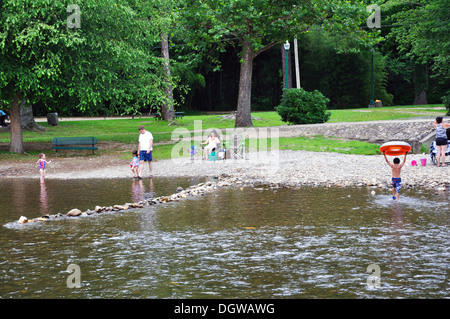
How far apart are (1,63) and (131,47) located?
5.80 meters

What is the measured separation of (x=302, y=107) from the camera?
32125 millimetres

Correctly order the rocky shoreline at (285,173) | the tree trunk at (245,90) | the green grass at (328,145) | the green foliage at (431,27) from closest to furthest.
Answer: the rocky shoreline at (285,173), the green grass at (328,145), the green foliage at (431,27), the tree trunk at (245,90)

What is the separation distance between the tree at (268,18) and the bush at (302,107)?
2771mm

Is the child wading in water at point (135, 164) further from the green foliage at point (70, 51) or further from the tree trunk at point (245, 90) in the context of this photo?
the tree trunk at point (245, 90)

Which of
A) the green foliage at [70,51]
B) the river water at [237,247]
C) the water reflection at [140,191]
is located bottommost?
the river water at [237,247]

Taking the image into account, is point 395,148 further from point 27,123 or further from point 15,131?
point 27,123

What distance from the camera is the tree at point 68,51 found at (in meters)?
22.5

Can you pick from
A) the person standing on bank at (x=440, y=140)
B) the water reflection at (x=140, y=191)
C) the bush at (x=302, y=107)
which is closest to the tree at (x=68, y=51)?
the water reflection at (x=140, y=191)

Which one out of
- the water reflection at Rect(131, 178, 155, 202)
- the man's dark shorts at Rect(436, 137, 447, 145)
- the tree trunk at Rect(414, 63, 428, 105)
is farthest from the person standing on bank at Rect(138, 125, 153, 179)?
the tree trunk at Rect(414, 63, 428, 105)

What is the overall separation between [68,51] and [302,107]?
13.6 m

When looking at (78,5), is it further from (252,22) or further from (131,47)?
(252,22)

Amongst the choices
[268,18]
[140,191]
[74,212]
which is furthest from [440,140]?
[268,18]

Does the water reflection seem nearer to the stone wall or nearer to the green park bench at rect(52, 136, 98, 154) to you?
the green park bench at rect(52, 136, 98, 154)
